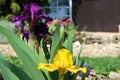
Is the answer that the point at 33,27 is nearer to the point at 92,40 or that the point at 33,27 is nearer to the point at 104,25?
the point at 92,40

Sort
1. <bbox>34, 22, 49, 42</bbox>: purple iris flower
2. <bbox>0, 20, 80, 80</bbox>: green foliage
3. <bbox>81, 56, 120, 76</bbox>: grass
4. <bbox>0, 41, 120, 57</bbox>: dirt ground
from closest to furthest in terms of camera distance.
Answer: <bbox>0, 20, 80, 80</bbox>: green foliage → <bbox>34, 22, 49, 42</bbox>: purple iris flower → <bbox>81, 56, 120, 76</bbox>: grass → <bbox>0, 41, 120, 57</bbox>: dirt ground

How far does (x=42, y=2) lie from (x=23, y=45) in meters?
18.9

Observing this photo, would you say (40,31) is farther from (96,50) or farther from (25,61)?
(96,50)

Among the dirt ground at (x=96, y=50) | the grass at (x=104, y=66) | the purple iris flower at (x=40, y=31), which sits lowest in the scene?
the dirt ground at (x=96, y=50)

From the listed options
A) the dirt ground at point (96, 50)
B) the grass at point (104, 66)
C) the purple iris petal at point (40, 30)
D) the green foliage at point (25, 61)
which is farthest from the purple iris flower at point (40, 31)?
the dirt ground at point (96, 50)

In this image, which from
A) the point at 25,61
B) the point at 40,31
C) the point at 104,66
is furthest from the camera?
the point at 104,66

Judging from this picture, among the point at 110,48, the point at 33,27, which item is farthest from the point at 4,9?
the point at 33,27

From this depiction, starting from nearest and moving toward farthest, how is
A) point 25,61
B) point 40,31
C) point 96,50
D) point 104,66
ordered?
point 25,61, point 40,31, point 104,66, point 96,50

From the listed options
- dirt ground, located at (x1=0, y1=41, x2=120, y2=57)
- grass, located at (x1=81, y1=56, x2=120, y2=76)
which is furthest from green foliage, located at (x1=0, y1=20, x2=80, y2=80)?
dirt ground, located at (x1=0, y1=41, x2=120, y2=57)

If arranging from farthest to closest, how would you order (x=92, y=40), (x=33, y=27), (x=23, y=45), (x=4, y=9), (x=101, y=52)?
(x=4, y=9)
(x=92, y=40)
(x=101, y=52)
(x=33, y=27)
(x=23, y=45)

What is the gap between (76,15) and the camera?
2205 centimetres

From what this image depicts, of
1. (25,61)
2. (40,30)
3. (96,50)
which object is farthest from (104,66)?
(25,61)

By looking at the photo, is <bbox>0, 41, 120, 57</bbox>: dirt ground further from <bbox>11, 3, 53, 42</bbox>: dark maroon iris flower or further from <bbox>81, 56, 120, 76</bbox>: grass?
<bbox>11, 3, 53, 42</bbox>: dark maroon iris flower

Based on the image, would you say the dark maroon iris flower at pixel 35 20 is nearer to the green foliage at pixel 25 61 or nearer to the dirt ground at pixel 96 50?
the green foliage at pixel 25 61
